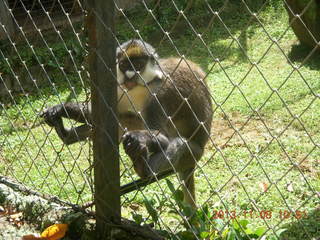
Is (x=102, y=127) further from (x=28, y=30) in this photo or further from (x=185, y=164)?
(x=28, y=30)

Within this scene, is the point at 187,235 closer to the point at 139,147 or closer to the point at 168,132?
the point at 139,147

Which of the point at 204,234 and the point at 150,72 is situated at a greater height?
the point at 150,72

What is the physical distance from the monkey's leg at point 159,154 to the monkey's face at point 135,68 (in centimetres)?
47

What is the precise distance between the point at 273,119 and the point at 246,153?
0.90 metres

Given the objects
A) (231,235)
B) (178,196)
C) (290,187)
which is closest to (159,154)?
(178,196)

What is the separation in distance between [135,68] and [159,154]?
716 mm

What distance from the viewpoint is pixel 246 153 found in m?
5.10

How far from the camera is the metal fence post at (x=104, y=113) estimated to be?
2695 mm

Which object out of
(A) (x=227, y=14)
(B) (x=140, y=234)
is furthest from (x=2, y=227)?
(A) (x=227, y=14)

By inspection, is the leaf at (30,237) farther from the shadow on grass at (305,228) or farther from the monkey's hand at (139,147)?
the shadow on grass at (305,228)

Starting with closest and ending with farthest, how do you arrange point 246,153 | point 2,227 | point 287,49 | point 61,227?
point 61,227 < point 2,227 < point 246,153 < point 287,49

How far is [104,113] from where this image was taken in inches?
110

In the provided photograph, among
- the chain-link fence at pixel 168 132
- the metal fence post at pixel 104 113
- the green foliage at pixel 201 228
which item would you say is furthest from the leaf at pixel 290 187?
the metal fence post at pixel 104 113

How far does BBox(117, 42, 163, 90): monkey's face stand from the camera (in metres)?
3.78
